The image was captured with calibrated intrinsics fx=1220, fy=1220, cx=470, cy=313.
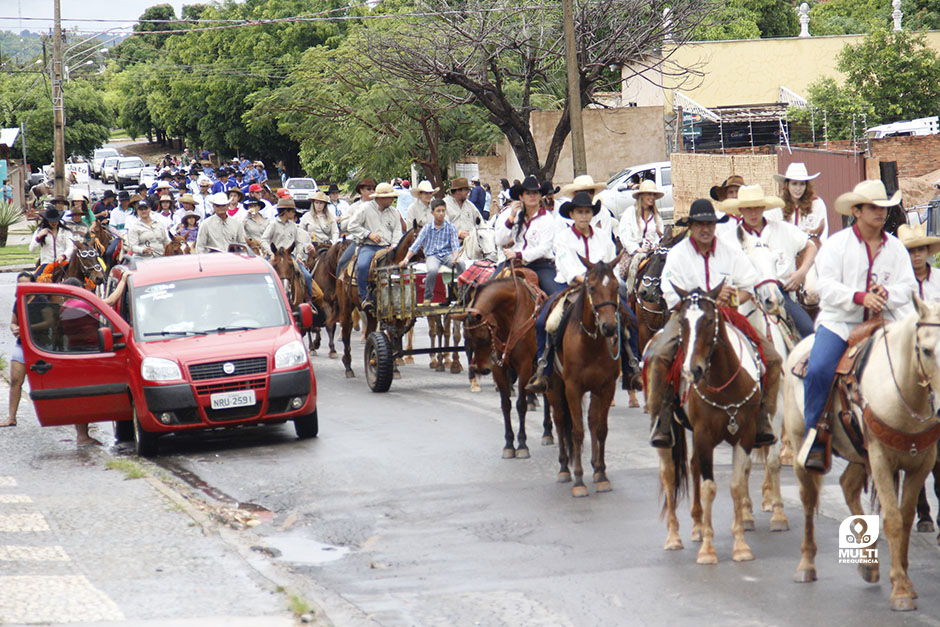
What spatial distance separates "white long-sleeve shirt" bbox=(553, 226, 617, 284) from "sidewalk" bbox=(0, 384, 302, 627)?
3912 millimetres

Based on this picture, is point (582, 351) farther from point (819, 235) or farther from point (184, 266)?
point (184, 266)

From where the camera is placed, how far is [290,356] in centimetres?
1297

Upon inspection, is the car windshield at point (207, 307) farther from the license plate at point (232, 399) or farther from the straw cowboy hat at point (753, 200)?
the straw cowboy hat at point (753, 200)

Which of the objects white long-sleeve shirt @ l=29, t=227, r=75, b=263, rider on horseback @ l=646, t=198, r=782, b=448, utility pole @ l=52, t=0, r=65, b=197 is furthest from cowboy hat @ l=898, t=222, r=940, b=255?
utility pole @ l=52, t=0, r=65, b=197

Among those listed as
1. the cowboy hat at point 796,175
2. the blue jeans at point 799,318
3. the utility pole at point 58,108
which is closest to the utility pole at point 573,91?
the cowboy hat at point 796,175

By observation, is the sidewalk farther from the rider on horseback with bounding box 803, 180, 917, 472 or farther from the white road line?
the rider on horseback with bounding box 803, 180, 917, 472

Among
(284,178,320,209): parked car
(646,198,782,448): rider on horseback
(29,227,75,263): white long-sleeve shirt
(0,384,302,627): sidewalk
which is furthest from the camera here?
(284,178,320,209): parked car

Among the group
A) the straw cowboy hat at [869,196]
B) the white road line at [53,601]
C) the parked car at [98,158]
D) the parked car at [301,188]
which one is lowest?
the white road line at [53,601]

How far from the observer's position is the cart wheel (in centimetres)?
1598

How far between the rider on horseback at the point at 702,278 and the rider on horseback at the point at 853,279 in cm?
69

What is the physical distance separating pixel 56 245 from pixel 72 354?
5842 millimetres

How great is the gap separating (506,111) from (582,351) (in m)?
21.1

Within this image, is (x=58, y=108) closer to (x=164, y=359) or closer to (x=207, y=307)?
(x=207, y=307)

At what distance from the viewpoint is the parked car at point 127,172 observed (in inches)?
3132
